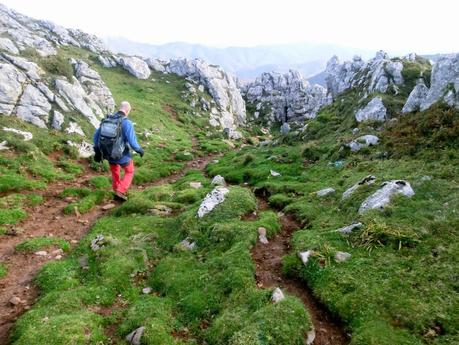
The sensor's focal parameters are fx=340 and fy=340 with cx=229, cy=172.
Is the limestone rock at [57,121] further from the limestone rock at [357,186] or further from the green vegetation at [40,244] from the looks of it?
the limestone rock at [357,186]

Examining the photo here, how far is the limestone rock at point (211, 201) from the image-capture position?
57.1ft

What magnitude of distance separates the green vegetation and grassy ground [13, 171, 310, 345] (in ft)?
2.93

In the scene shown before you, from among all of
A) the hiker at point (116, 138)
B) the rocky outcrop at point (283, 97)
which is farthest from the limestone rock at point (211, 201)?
the rocky outcrop at point (283, 97)

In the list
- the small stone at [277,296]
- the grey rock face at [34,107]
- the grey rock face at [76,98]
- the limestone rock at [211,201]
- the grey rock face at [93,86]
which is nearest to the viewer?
the small stone at [277,296]

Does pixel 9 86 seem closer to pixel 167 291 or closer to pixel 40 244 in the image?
pixel 40 244

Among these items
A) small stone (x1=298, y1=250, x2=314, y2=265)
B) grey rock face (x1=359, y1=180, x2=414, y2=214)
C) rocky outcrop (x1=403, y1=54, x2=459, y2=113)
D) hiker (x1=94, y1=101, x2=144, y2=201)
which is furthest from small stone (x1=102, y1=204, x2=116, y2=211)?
rocky outcrop (x1=403, y1=54, x2=459, y2=113)

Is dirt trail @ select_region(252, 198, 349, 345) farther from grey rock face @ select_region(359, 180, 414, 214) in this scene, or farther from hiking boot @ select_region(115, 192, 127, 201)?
hiking boot @ select_region(115, 192, 127, 201)

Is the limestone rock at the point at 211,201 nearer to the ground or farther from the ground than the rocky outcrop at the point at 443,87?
nearer to the ground

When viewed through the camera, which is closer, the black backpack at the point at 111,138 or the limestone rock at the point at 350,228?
the limestone rock at the point at 350,228

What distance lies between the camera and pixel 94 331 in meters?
10.0

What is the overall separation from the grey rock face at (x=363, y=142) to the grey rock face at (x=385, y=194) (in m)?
10.8

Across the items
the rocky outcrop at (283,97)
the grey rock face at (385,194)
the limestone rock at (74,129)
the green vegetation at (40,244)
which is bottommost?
the rocky outcrop at (283,97)

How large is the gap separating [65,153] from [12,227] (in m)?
14.4

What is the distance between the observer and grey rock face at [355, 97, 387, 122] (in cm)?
3303
